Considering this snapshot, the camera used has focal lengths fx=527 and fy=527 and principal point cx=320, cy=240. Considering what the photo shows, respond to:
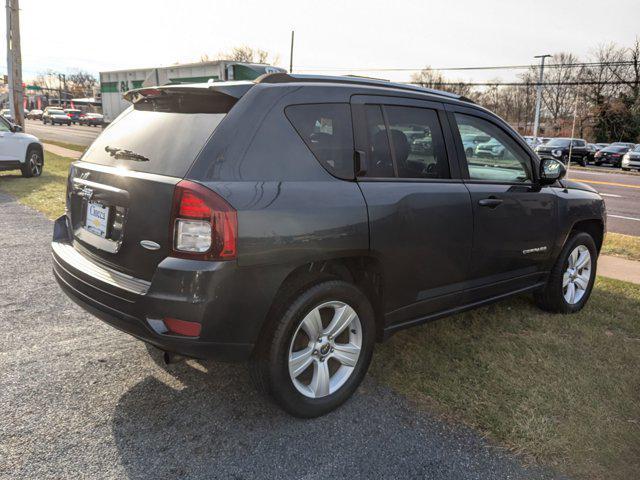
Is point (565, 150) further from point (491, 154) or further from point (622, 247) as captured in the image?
point (491, 154)

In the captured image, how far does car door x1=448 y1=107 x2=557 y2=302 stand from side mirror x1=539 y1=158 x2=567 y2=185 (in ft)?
0.17

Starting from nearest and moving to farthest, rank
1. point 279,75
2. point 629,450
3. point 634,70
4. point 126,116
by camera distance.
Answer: point 629,450 < point 279,75 < point 126,116 < point 634,70

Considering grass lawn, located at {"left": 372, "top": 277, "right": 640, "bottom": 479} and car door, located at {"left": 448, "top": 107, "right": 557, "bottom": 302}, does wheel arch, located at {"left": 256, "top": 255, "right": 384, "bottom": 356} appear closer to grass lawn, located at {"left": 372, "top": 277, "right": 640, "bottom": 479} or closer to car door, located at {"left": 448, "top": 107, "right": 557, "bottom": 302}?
grass lawn, located at {"left": 372, "top": 277, "right": 640, "bottom": 479}

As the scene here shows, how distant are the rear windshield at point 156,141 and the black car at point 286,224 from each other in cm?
1

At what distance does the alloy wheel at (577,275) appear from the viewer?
15.3 feet

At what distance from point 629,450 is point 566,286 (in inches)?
84.8

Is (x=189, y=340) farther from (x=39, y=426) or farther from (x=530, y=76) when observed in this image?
(x=530, y=76)

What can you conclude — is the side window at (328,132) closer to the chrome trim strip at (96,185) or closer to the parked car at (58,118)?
the chrome trim strip at (96,185)

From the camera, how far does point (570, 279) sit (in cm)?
470

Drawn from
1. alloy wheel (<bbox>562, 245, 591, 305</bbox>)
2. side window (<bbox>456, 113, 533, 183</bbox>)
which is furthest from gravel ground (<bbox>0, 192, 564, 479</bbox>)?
alloy wheel (<bbox>562, 245, 591, 305</bbox>)

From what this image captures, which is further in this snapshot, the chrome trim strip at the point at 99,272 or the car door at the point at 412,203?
the car door at the point at 412,203

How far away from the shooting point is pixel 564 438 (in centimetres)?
279

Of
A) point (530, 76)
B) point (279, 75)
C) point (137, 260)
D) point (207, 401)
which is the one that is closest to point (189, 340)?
point (137, 260)

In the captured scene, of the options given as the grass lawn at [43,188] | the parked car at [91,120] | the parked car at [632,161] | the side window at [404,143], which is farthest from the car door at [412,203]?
the parked car at [91,120]
